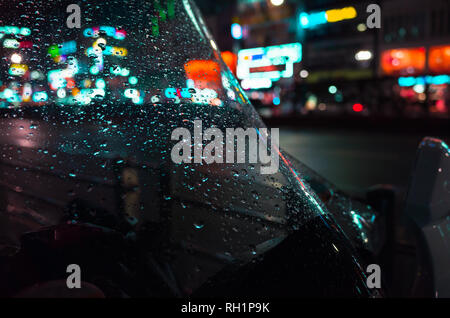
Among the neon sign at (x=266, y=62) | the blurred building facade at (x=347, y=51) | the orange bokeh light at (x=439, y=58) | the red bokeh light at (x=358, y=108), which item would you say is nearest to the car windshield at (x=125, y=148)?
the blurred building facade at (x=347, y=51)

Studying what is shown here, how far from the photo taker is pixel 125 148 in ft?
3.49

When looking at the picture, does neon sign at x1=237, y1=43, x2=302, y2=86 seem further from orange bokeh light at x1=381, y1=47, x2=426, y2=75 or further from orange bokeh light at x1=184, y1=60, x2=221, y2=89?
orange bokeh light at x1=184, y1=60, x2=221, y2=89

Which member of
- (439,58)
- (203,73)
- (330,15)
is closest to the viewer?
(203,73)

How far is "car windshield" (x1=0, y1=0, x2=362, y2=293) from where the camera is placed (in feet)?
3.04

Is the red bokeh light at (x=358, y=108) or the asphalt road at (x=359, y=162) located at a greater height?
the red bokeh light at (x=358, y=108)

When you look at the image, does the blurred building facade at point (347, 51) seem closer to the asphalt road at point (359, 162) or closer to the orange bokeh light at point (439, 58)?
the orange bokeh light at point (439, 58)

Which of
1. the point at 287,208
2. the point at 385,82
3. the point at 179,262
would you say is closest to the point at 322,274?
the point at 287,208

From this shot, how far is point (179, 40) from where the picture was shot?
138cm

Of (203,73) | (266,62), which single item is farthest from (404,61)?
(203,73)

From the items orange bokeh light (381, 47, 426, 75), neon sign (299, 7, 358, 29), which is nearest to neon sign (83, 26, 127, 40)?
neon sign (299, 7, 358, 29)

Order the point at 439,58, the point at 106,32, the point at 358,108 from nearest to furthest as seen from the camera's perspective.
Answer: the point at 106,32 → the point at 358,108 → the point at 439,58

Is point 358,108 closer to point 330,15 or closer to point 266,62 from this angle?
point 330,15

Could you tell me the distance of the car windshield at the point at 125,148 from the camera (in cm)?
93
